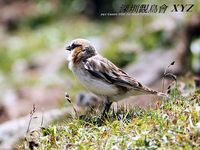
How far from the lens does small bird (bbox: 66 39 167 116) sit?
9211 millimetres

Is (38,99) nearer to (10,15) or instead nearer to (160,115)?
(10,15)

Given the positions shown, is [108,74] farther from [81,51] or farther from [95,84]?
[81,51]

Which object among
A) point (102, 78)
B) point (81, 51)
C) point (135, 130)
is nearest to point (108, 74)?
point (102, 78)

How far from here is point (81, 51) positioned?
9.53 m

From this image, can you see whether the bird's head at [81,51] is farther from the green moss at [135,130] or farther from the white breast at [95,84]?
the green moss at [135,130]

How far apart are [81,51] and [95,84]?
572 mm

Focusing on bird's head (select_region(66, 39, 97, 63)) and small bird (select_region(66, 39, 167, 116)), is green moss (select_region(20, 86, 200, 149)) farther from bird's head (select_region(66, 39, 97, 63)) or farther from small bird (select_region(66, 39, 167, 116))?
bird's head (select_region(66, 39, 97, 63))

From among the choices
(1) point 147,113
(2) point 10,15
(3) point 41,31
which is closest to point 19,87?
(3) point 41,31

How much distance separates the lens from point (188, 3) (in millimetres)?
17078

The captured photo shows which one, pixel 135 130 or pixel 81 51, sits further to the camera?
pixel 81 51

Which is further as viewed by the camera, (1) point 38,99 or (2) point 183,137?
(1) point 38,99

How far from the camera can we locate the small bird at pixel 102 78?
9.21 metres

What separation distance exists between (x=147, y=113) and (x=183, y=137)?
101 cm

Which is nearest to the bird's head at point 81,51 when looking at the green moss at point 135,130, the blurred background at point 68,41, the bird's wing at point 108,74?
the bird's wing at point 108,74
